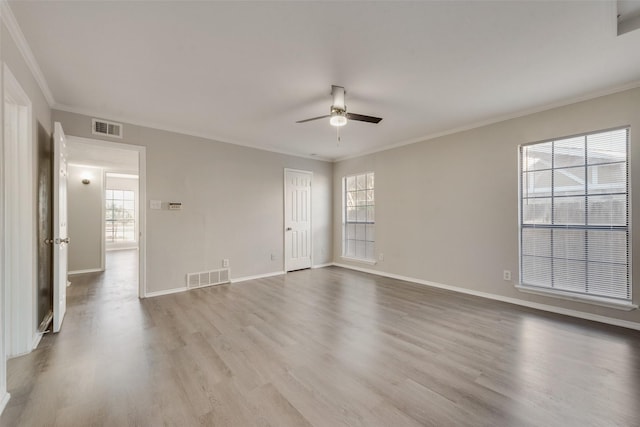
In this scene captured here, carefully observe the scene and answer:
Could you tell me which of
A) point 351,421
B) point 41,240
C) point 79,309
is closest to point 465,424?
point 351,421

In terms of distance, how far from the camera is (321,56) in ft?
7.66

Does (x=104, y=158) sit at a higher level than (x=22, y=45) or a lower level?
lower

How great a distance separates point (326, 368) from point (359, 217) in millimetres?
4212

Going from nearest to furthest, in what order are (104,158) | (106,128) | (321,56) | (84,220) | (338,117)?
(321,56)
(338,117)
(106,128)
(104,158)
(84,220)

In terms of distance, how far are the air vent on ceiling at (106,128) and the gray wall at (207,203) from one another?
59 millimetres

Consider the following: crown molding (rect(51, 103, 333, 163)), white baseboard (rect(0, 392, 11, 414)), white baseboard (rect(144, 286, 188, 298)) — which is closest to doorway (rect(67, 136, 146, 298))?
white baseboard (rect(144, 286, 188, 298))

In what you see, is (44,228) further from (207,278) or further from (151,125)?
(207,278)

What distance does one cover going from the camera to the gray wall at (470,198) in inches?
122

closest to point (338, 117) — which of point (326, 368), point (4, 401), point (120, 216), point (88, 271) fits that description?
point (326, 368)

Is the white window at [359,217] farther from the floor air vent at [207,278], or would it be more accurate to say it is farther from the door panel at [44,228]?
the door panel at [44,228]

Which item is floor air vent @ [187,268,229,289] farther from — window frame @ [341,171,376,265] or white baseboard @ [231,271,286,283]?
window frame @ [341,171,376,265]

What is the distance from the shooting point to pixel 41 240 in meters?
2.83

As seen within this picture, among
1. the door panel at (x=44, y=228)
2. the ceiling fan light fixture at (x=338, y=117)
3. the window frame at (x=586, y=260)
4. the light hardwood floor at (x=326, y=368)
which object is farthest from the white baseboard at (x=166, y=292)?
the window frame at (x=586, y=260)

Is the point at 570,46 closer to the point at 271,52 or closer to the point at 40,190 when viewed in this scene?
the point at 271,52
